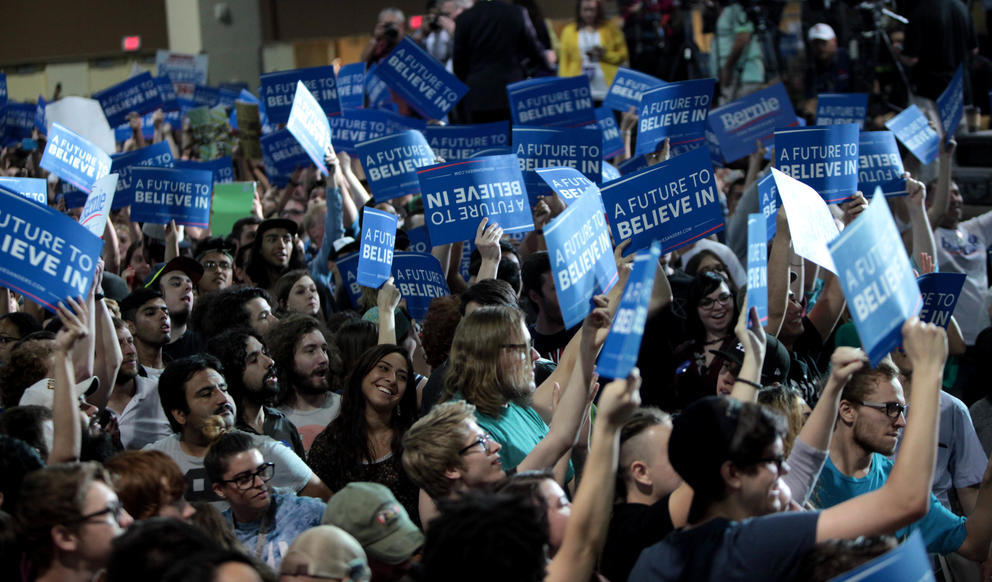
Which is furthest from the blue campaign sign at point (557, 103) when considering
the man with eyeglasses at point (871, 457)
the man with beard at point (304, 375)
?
the man with eyeglasses at point (871, 457)

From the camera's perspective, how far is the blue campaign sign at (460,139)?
8.02 metres

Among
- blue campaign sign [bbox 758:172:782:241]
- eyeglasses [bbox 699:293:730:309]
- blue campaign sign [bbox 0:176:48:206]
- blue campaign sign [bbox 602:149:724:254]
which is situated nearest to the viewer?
blue campaign sign [bbox 602:149:724:254]

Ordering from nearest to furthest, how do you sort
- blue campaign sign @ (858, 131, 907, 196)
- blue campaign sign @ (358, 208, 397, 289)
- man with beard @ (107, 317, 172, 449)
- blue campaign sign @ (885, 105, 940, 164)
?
man with beard @ (107, 317, 172, 449) < blue campaign sign @ (358, 208, 397, 289) < blue campaign sign @ (858, 131, 907, 196) < blue campaign sign @ (885, 105, 940, 164)

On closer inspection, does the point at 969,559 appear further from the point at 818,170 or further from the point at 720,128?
the point at 720,128

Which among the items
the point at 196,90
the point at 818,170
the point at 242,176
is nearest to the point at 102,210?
the point at 818,170

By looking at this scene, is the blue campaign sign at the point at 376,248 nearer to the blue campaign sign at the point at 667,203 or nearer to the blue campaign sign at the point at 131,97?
the blue campaign sign at the point at 667,203

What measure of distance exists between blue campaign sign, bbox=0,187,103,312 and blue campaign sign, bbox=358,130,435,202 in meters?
2.93

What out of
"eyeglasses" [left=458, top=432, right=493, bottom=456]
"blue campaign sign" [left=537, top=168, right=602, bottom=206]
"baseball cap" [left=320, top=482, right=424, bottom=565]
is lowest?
"baseball cap" [left=320, top=482, right=424, bottom=565]

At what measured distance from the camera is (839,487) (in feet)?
12.6

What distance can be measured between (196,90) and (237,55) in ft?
24.7

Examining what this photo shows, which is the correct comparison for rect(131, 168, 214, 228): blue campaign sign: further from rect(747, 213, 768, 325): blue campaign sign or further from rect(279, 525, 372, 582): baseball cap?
rect(279, 525, 372, 582): baseball cap

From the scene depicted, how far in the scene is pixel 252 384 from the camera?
4.70 metres

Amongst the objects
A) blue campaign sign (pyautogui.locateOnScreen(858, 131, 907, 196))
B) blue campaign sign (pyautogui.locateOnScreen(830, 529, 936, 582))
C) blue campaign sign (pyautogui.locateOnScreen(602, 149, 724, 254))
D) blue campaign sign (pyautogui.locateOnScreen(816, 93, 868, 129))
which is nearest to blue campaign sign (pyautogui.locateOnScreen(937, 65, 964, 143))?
blue campaign sign (pyautogui.locateOnScreen(816, 93, 868, 129))

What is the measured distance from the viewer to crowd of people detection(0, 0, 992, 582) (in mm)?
2715
